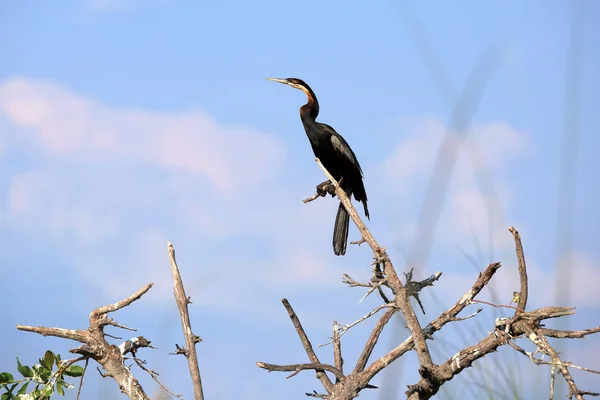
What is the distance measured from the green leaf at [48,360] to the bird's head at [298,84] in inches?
188

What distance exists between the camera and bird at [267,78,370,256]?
7.33 meters

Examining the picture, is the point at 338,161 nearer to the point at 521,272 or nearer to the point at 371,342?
the point at 371,342

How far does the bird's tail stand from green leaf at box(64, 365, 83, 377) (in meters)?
3.34

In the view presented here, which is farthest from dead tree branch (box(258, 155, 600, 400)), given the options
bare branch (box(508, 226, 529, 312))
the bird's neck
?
the bird's neck

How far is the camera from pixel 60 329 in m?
4.54

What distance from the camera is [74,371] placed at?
4.54 meters

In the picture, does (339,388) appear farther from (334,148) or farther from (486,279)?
(334,148)

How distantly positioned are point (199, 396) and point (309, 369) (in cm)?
82

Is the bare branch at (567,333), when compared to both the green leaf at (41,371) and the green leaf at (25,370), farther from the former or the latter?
the green leaf at (25,370)

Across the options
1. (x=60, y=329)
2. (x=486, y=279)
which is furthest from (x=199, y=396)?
(x=486, y=279)

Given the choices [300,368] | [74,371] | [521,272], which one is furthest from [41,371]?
[521,272]

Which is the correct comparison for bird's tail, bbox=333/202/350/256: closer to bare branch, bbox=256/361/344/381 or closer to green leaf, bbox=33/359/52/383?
bare branch, bbox=256/361/344/381

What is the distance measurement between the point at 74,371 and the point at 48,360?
177mm

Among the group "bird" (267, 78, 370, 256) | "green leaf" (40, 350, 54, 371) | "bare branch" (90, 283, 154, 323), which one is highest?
"bird" (267, 78, 370, 256)
